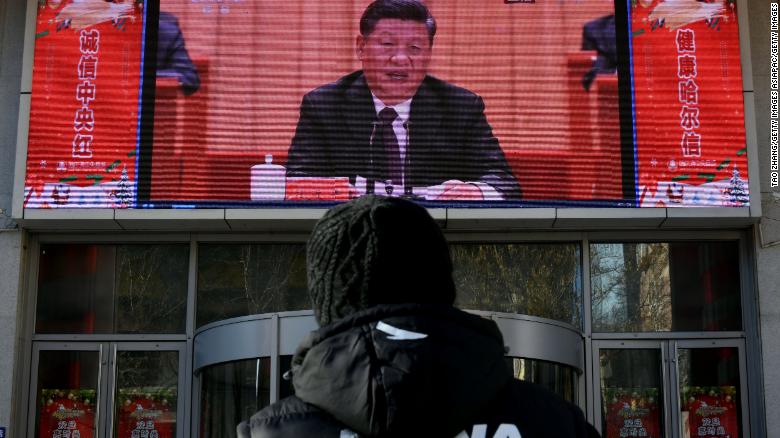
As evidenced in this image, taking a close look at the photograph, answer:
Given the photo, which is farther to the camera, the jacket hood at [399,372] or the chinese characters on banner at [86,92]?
the chinese characters on banner at [86,92]

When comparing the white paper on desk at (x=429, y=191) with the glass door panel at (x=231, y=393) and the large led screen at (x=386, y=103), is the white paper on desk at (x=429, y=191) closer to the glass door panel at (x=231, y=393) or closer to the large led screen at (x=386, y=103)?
the large led screen at (x=386, y=103)

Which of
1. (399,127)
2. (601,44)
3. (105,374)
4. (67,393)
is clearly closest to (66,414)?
(67,393)

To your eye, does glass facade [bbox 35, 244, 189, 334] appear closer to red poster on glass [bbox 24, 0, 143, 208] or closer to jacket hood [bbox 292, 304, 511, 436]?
red poster on glass [bbox 24, 0, 143, 208]

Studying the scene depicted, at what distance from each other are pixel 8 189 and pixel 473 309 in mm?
4665

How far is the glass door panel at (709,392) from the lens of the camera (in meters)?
10.2

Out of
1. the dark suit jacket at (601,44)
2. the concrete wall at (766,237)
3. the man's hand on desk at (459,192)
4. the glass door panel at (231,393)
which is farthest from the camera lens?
the dark suit jacket at (601,44)

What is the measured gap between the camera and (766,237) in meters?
10.2

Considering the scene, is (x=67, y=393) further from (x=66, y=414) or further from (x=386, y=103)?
(x=386, y=103)

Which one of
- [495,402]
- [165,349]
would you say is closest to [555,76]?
[165,349]

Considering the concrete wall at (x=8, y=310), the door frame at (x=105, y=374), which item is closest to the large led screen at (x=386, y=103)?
the concrete wall at (x=8, y=310)

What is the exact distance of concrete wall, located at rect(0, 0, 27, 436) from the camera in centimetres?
1010

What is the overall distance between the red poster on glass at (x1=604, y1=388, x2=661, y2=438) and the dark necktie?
2.93 m

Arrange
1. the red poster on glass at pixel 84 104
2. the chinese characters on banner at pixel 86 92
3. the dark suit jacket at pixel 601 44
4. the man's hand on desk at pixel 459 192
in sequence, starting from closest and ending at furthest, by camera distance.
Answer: the man's hand on desk at pixel 459 192, the red poster on glass at pixel 84 104, the chinese characters on banner at pixel 86 92, the dark suit jacket at pixel 601 44

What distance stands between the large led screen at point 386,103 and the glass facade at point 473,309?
2.26 feet
